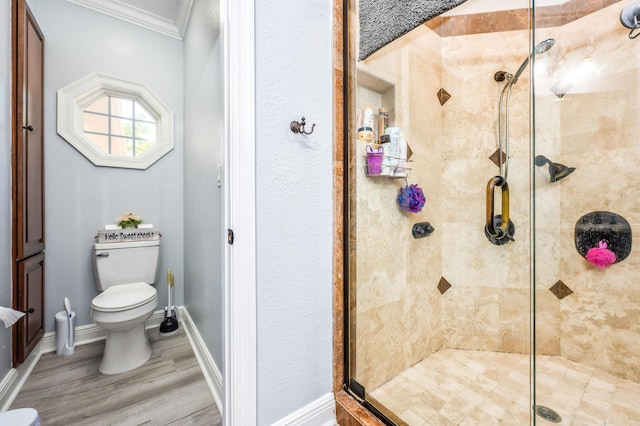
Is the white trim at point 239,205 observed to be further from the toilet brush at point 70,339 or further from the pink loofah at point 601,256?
the pink loofah at point 601,256

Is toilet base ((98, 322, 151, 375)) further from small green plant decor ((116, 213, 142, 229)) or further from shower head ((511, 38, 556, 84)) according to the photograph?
shower head ((511, 38, 556, 84))

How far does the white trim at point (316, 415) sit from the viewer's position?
0.99 meters

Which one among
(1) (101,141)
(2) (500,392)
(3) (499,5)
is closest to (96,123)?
(1) (101,141)

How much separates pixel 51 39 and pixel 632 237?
3796 millimetres

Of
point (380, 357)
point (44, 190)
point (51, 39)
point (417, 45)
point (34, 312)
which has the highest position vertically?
point (51, 39)

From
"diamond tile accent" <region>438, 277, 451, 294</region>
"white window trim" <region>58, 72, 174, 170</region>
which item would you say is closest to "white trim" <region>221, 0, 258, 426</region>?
"diamond tile accent" <region>438, 277, 451, 294</region>

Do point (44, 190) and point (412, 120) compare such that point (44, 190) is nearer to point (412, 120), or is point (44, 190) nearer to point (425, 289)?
Result: point (412, 120)

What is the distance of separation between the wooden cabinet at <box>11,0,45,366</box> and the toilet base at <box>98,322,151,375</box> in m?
0.38

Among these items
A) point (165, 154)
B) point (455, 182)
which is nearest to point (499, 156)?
point (455, 182)

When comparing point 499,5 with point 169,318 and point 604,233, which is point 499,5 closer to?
point 604,233

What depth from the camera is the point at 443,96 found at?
1.54 meters

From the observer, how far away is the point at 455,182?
155 centimetres

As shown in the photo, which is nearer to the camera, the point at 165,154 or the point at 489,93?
the point at 489,93

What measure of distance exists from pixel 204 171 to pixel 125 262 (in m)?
1.00
